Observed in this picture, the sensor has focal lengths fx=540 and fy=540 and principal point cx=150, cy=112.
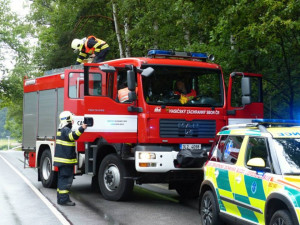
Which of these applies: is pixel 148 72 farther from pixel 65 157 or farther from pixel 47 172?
pixel 47 172

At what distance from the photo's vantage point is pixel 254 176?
21.9ft

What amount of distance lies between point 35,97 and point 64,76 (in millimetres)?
2261

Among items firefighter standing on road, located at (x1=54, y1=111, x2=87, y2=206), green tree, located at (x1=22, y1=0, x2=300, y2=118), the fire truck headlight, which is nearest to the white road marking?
firefighter standing on road, located at (x1=54, y1=111, x2=87, y2=206)

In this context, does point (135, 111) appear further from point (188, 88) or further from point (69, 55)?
point (69, 55)

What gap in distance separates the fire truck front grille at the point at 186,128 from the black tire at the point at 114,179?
1.17m

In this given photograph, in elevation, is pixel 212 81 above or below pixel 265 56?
below

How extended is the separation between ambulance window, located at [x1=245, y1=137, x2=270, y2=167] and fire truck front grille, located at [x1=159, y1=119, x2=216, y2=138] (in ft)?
12.3

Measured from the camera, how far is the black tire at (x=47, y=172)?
13.5m

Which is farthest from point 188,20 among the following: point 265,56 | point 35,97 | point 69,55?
point 69,55

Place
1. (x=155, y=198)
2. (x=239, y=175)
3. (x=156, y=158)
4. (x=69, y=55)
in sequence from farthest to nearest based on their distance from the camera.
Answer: (x=69, y=55) → (x=155, y=198) → (x=156, y=158) → (x=239, y=175)

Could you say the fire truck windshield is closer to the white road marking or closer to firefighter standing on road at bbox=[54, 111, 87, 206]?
firefighter standing on road at bbox=[54, 111, 87, 206]

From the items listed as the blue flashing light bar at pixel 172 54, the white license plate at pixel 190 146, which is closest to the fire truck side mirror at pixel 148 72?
the blue flashing light bar at pixel 172 54

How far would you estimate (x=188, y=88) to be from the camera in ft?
36.9

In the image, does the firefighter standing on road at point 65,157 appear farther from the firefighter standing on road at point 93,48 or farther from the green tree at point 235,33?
the green tree at point 235,33
